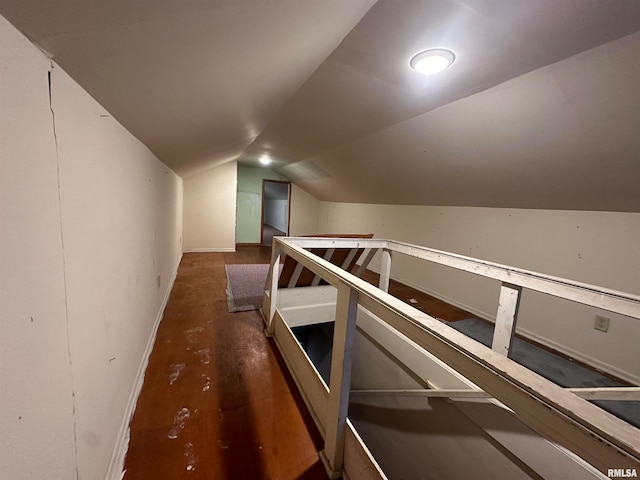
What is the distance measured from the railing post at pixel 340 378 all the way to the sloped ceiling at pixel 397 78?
92 cm

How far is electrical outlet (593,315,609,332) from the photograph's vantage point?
6.83 ft

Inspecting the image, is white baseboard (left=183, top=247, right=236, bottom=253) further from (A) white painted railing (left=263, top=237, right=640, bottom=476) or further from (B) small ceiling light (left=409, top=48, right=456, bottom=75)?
(B) small ceiling light (left=409, top=48, right=456, bottom=75)

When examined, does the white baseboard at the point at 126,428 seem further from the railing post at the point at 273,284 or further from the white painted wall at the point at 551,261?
the white painted wall at the point at 551,261

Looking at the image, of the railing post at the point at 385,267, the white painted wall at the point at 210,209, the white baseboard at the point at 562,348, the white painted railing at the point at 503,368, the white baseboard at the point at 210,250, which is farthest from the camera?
the white baseboard at the point at 210,250

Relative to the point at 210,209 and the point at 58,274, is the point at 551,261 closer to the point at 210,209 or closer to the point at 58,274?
the point at 58,274

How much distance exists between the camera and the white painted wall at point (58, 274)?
49 cm

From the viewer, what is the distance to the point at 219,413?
136cm

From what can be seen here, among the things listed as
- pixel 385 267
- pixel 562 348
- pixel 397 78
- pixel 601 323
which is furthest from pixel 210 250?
pixel 601 323

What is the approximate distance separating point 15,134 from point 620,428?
114cm

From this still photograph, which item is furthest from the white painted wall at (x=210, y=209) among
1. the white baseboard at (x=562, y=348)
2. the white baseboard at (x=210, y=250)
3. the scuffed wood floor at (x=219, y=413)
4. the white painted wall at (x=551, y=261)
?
the white baseboard at (x=562, y=348)

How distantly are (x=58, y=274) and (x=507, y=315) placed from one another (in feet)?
5.56

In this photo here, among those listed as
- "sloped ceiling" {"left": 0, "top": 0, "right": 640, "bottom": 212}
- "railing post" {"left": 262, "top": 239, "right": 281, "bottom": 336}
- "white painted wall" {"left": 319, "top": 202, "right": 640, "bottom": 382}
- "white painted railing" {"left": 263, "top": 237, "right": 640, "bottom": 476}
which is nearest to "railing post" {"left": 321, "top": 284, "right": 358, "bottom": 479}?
"white painted railing" {"left": 263, "top": 237, "right": 640, "bottom": 476}

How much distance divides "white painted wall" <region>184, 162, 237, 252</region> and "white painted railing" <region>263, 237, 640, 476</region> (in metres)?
3.83

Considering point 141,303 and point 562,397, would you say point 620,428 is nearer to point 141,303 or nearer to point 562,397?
point 562,397
